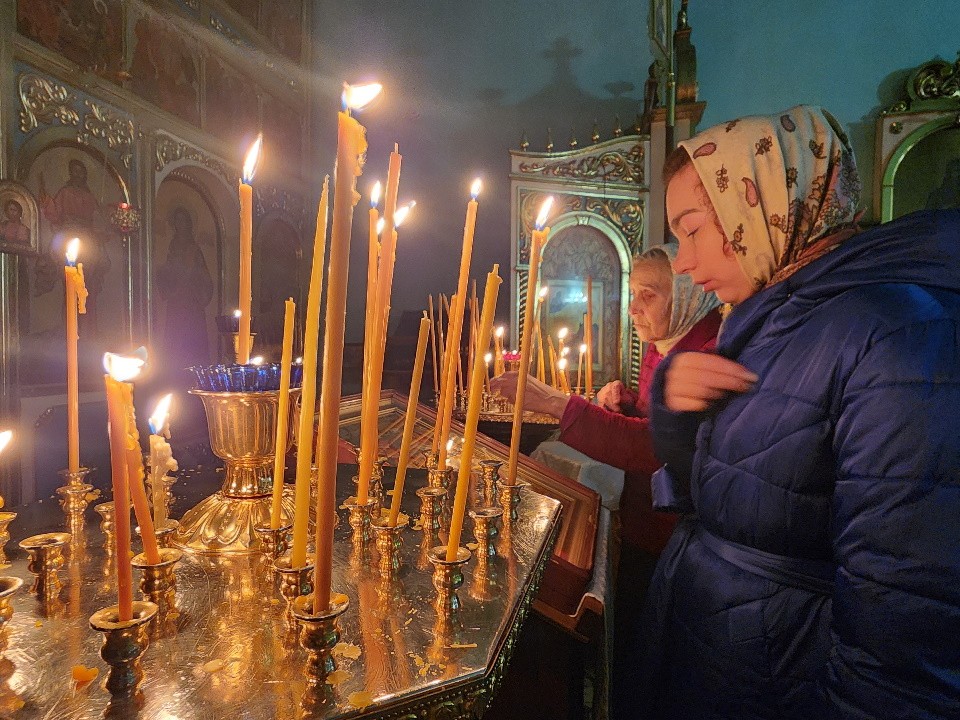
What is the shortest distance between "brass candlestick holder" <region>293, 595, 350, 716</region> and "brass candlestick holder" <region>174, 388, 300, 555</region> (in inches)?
11.5

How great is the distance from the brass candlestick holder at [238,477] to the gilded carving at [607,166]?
399cm

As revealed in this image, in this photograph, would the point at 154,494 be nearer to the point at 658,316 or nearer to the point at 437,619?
the point at 437,619

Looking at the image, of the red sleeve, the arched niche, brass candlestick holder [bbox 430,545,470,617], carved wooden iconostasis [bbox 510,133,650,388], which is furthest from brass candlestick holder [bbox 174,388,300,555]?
the arched niche

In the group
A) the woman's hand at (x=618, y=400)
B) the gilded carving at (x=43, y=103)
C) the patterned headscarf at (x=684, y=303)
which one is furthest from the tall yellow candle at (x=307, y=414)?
the gilded carving at (x=43, y=103)

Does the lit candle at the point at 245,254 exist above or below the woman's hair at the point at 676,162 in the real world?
below

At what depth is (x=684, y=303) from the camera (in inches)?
67.4

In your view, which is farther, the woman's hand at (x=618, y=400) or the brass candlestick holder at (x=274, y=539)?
the woman's hand at (x=618, y=400)

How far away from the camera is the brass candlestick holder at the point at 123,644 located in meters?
0.35

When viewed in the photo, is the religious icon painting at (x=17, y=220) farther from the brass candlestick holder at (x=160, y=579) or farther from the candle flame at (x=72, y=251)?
the brass candlestick holder at (x=160, y=579)

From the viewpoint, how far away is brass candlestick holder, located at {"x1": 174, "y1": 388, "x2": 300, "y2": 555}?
2.20 ft

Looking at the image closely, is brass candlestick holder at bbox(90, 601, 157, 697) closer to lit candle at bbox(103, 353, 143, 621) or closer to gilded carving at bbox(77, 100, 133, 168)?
lit candle at bbox(103, 353, 143, 621)

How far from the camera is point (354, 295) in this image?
201 inches

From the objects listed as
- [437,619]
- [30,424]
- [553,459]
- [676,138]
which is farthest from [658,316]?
[30,424]

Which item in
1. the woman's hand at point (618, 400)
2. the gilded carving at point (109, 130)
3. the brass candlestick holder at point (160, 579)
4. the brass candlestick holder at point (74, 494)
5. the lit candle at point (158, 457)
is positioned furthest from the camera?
the gilded carving at point (109, 130)
